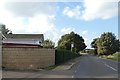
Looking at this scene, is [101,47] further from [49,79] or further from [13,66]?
[49,79]

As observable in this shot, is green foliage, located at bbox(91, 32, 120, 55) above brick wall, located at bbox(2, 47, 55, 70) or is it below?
above

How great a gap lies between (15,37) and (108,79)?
5925cm

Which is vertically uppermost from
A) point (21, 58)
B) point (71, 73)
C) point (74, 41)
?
point (74, 41)

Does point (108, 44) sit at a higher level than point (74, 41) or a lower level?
lower

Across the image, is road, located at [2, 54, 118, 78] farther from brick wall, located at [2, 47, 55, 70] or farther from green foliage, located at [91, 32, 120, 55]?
green foliage, located at [91, 32, 120, 55]

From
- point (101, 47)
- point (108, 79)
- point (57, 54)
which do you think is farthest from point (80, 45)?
point (108, 79)

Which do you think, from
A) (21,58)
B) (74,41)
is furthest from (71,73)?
(74,41)

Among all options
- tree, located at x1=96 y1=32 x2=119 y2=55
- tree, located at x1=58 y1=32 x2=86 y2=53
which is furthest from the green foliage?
tree, located at x1=58 y1=32 x2=86 y2=53

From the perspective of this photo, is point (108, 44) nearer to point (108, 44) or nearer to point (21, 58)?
point (108, 44)

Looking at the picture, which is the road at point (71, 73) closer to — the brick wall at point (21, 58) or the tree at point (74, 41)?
the brick wall at point (21, 58)

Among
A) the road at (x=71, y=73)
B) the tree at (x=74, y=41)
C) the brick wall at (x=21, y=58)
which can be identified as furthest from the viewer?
the tree at (x=74, y=41)

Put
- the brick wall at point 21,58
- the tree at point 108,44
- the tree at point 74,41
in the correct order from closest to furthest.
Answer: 1. the brick wall at point 21,58
2. the tree at point 108,44
3. the tree at point 74,41

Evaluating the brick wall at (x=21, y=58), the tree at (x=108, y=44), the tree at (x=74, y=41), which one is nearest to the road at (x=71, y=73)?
the brick wall at (x=21, y=58)

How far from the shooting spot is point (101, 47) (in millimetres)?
129375
